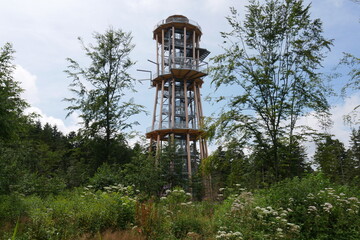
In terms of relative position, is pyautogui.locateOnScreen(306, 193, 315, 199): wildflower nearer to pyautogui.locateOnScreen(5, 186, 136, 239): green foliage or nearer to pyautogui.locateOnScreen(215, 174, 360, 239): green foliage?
pyautogui.locateOnScreen(215, 174, 360, 239): green foliage

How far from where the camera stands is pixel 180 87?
28984 mm

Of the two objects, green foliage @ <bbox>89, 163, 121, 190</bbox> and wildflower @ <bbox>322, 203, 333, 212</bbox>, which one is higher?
green foliage @ <bbox>89, 163, 121, 190</bbox>

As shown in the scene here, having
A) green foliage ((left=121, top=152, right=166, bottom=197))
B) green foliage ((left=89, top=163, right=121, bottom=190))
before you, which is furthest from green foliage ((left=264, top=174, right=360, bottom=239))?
green foliage ((left=121, top=152, right=166, bottom=197))

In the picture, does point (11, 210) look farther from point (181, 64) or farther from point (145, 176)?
point (181, 64)

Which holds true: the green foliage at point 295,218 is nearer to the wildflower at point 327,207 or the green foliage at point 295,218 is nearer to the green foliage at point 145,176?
the wildflower at point 327,207

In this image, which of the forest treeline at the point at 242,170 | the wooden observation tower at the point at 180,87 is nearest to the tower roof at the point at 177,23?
the wooden observation tower at the point at 180,87

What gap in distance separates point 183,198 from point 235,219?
2.84m

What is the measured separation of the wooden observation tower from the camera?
26484 mm

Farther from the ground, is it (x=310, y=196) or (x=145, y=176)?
(x=145, y=176)

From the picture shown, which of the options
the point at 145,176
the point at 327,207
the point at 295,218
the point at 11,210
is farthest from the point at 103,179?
the point at 327,207

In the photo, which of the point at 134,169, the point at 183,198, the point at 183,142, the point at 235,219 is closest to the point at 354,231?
the point at 235,219

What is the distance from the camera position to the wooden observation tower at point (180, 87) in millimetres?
26484

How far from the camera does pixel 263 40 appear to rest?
431 inches

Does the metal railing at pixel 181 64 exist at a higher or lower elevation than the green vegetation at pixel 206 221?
higher
